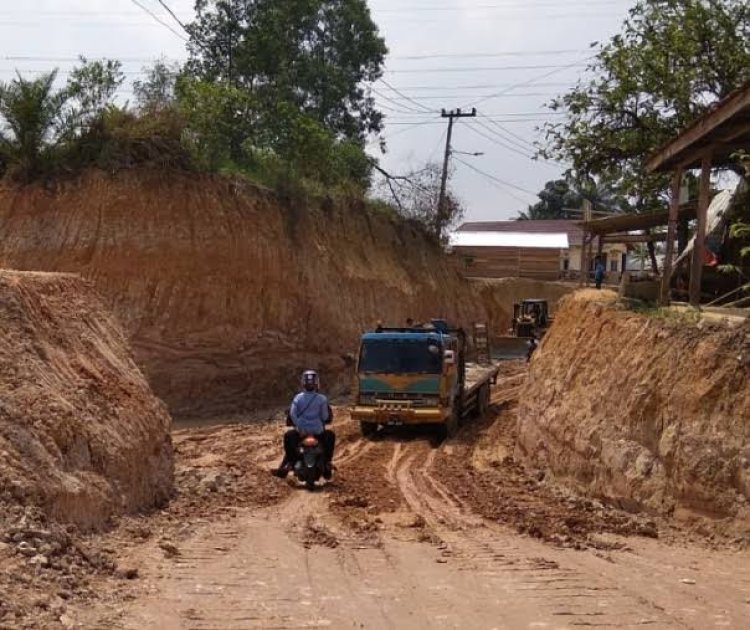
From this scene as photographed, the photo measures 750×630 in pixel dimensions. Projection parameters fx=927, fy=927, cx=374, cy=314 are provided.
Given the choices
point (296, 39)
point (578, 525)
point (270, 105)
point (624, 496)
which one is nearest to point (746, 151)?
point (624, 496)

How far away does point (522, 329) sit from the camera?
1508 inches

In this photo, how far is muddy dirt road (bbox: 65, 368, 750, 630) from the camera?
248 inches

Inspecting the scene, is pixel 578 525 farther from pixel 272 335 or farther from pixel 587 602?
pixel 272 335

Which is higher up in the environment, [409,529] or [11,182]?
[11,182]

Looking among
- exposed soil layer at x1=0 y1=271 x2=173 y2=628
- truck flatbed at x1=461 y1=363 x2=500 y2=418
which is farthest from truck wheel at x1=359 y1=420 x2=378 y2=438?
exposed soil layer at x1=0 y1=271 x2=173 y2=628

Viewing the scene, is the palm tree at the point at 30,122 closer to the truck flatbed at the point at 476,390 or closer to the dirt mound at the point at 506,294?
the truck flatbed at the point at 476,390

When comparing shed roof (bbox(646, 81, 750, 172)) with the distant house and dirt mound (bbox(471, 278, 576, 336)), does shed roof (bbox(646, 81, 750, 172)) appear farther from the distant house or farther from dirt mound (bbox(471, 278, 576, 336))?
the distant house

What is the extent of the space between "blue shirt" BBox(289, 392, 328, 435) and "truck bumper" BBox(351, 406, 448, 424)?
6298mm

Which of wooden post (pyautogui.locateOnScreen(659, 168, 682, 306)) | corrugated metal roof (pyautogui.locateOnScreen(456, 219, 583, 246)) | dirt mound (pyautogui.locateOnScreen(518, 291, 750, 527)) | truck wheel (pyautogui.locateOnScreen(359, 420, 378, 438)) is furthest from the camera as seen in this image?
corrugated metal roof (pyautogui.locateOnScreen(456, 219, 583, 246))

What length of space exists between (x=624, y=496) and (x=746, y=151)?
21.1 ft

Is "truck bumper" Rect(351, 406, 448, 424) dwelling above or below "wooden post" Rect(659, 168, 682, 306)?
below

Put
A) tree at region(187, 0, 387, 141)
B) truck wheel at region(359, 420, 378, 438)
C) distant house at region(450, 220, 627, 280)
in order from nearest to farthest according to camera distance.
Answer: truck wheel at region(359, 420, 378, 438), tree at region(187, 0, 387, 141), distant house at region(450, 220, 627, 280)

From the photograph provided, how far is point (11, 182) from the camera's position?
26.1 meters

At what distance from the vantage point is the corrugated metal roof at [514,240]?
50062 millimetres
